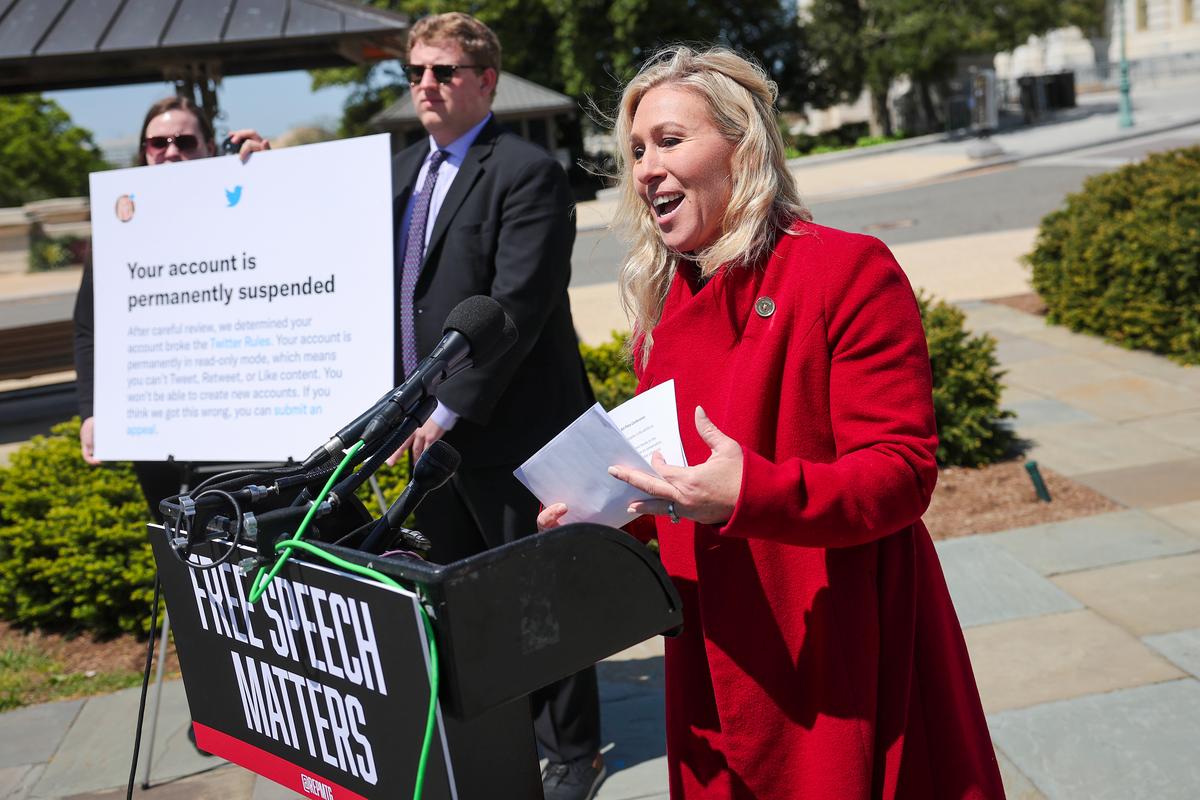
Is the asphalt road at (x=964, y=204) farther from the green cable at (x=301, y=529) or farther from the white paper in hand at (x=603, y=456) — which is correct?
the green cable at (x=301, y=529)

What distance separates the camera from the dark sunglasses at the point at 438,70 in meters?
3.45

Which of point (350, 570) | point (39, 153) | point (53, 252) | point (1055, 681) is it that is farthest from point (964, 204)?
point (39, 153)

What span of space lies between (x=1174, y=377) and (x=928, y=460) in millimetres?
7187

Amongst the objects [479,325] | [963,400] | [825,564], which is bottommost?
[963,400]

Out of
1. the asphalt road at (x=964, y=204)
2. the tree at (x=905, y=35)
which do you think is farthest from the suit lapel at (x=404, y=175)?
the tree at (x=905, y=35)

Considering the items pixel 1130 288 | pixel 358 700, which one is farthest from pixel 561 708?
pixel 1130 288

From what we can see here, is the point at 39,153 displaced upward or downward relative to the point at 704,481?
upward

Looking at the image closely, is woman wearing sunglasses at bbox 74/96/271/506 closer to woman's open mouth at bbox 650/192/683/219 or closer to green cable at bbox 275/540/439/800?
woman's open mouth at bbox 650/192/683/219

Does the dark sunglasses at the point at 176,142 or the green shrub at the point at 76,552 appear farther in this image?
the green shrub at the point at 76,552

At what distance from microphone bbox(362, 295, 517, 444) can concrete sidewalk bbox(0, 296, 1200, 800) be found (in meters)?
2.32

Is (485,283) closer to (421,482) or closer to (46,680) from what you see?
(421,482)

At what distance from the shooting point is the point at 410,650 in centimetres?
148

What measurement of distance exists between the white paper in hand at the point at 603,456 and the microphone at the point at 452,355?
7.2 inches

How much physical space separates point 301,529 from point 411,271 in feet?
6.49
